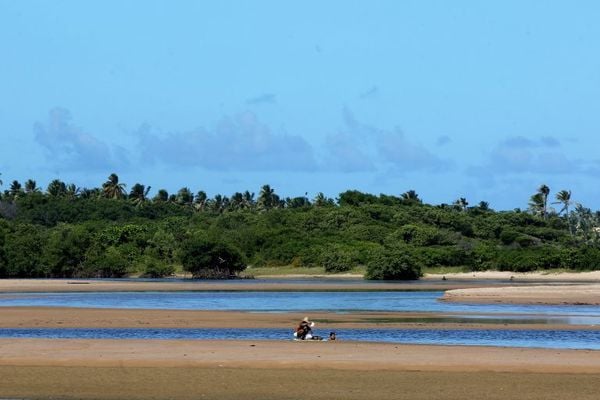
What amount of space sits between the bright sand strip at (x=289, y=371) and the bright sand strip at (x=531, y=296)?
29232mm

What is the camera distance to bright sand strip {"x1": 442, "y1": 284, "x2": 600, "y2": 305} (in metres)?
59.1

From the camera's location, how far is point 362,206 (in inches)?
6708

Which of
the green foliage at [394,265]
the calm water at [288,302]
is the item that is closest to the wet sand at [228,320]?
the calm water at [288,302]

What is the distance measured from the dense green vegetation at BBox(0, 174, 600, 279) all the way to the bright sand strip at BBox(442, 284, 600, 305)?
41.6 metres

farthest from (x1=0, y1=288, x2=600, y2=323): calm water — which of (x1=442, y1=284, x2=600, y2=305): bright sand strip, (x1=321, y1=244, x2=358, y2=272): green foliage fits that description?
(x1=321, y1=244, x2=358, y2=272): green foliage

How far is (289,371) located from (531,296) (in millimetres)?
39200

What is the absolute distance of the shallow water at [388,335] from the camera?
34.1 m

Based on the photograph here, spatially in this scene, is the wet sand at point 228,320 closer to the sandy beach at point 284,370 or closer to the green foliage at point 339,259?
the sandy beach at point 284,370

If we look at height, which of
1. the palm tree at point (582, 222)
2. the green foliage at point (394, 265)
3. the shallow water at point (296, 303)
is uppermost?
the palm tree at point (582, 222)

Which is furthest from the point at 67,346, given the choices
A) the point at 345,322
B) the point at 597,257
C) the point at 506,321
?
the point at 597,257

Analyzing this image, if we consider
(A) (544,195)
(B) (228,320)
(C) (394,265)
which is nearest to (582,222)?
(A) (544,195)

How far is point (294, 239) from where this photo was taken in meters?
140

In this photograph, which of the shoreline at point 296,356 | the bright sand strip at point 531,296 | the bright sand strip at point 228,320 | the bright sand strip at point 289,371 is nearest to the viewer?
the bright sand strip at point 289,371

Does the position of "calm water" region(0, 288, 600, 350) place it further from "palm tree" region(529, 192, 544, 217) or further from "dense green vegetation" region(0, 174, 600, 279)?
"palm tree" region(529, 192, 544, 217)
